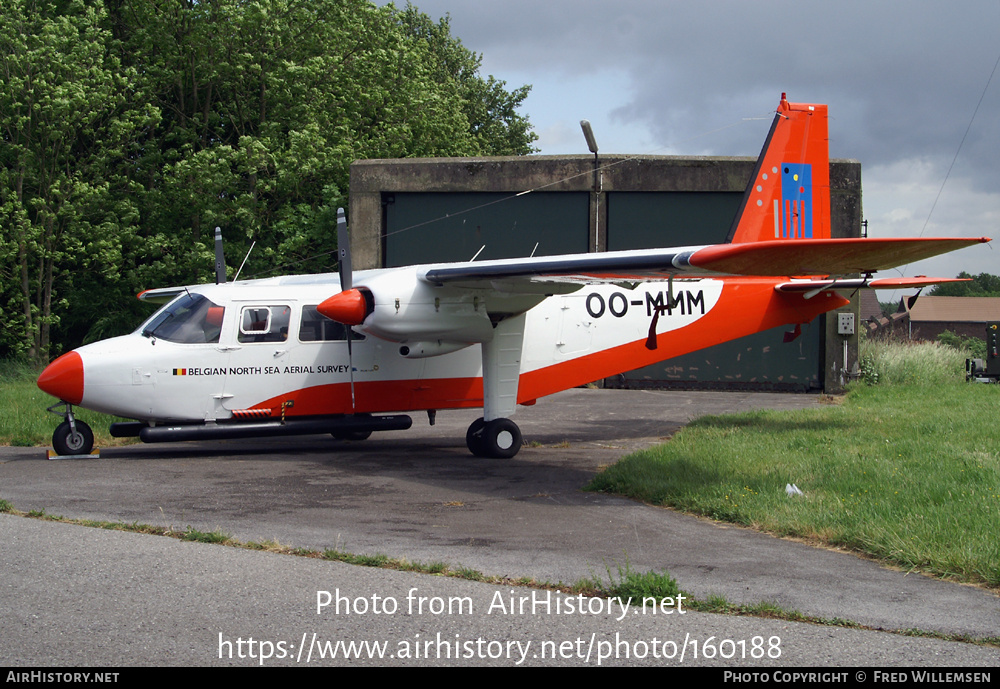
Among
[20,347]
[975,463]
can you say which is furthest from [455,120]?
[975,463]

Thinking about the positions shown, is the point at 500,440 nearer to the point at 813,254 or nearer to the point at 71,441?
the point at 813,254

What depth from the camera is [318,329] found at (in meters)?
11.7

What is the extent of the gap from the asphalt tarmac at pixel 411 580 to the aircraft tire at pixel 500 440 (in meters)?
1.35

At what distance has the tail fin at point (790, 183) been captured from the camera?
538 inches

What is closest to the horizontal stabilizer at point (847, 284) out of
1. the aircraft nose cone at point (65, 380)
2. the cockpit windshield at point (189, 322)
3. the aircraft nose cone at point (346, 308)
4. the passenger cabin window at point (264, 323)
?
the aircraft nose cone at point (346, 308)

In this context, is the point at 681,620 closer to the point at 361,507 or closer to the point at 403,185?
the point at 361,507

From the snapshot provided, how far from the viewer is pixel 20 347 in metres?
22.3

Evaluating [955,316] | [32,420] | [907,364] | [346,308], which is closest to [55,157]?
[32,420]

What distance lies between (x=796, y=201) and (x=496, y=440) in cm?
623

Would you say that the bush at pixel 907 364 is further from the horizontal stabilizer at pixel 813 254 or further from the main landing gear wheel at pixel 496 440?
the horizontal stabilizer at pixel 813 254

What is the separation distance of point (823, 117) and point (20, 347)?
19682 millimetres

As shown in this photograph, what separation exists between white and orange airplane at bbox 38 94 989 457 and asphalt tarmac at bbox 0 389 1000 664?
1.28 metres
